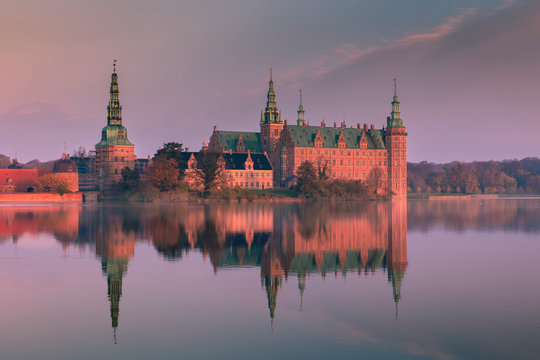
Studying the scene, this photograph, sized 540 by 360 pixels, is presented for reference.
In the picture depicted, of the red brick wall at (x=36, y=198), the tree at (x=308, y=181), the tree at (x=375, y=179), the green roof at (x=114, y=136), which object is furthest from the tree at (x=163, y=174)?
the tree at (x=375, y=179)

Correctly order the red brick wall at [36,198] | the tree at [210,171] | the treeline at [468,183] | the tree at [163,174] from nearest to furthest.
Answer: the tree at [163,174] < the tree at [210,171] < the red brick wall at [36,198] < the treeline at [468,183]

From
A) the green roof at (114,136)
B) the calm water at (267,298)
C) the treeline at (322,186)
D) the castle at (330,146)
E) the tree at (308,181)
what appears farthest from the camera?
the castle at (330,146)

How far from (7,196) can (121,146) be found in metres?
23.8

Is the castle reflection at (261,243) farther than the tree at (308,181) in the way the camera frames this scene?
No

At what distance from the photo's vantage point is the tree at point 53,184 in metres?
107

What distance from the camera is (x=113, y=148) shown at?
121125mm

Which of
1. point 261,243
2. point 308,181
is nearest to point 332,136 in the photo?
point 308,181

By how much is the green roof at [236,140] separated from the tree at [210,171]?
39.2 metres

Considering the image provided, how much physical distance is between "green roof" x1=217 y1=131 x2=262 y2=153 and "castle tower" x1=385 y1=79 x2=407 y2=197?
33.2 metres

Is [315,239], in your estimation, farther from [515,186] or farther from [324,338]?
[515,186]

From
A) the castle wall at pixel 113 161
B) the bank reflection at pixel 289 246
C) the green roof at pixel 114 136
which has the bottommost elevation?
the bank reflection at pixel 289 246

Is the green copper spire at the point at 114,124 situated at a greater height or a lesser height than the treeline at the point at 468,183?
greater

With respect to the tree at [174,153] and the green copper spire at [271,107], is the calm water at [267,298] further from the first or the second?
the green copper spire at [271,107]

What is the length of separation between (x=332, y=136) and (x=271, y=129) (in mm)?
15811
